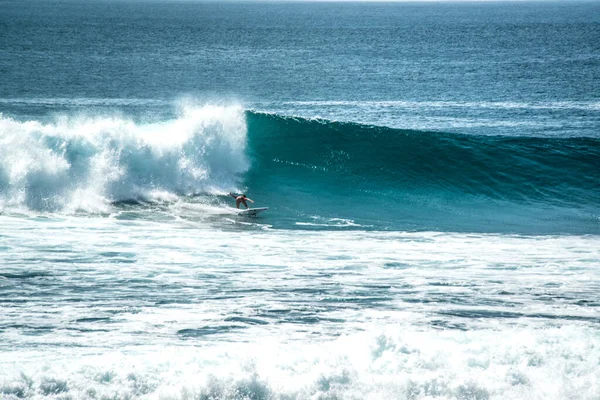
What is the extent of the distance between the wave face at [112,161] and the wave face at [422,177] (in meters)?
1.52

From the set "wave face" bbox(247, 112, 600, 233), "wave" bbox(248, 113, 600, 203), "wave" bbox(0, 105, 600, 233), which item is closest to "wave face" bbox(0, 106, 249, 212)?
"wave" bbox(0, 105, 600, 233)

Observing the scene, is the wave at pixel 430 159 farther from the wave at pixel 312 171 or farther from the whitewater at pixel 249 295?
the whitewater at pixel 249 295

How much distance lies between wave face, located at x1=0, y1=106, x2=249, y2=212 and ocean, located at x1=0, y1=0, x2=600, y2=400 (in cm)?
6

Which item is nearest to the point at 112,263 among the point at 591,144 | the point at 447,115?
the point at 591,144

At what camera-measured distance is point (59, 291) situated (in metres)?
11.9

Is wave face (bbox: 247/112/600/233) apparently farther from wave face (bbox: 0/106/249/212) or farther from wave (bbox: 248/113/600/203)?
wave face (bbox: 0/106/249/212)

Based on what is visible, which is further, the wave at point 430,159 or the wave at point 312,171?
the wave at point 430,159

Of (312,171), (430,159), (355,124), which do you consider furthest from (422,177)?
(355,124)

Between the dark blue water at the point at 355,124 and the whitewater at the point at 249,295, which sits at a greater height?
the dark blue water at the point at 355,124

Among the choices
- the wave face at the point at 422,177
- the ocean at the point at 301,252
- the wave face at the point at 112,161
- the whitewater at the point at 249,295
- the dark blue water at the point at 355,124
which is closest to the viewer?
the whitewater at the point at 249,295

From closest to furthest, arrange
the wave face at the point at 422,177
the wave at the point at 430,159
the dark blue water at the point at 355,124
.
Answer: the wave face at the point at 422,177 < the dark blue water at the point at 355,124 < the wave at the point at 430,159

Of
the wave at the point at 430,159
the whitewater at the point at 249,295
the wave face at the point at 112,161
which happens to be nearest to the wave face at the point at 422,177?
the wave at the point at 430,159

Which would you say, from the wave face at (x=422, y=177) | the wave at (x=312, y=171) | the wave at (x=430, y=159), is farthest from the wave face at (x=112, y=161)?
the wave at (x=430, y=159)

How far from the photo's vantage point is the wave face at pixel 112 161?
18.5 metres
